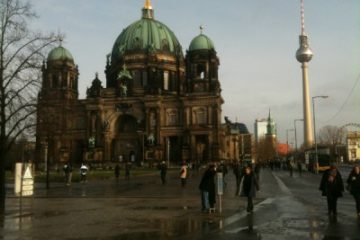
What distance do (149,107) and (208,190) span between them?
3172 inches

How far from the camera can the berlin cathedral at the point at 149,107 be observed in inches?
3757

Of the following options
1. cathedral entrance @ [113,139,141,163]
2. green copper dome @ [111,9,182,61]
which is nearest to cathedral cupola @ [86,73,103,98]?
green copper dome @ [111,9,182,61]

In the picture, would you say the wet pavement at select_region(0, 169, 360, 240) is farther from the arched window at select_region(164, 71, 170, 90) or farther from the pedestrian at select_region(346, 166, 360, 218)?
the arched window at select_region(164, 71, 170, 90)

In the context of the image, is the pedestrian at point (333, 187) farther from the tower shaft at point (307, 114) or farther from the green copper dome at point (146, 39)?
the tower shaft at point (307, 114)

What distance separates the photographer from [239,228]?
558 inches

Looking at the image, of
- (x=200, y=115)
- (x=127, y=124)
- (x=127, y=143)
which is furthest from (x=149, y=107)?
(x=200, y=115)

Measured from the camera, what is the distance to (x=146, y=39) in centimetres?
10688

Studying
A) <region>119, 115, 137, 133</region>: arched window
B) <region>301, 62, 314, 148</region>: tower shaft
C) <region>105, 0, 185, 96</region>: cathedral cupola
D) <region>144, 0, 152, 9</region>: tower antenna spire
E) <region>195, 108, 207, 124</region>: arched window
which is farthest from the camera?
<region>301, 62, 314, 148</region>: tower shaft

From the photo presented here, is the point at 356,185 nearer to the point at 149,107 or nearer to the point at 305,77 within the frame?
the point at 149,107

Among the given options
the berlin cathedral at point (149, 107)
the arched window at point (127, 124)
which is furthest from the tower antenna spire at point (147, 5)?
the arched window at point (127, 124)

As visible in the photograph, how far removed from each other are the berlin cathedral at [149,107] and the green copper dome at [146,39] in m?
0.23

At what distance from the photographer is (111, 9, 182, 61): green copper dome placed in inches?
4188

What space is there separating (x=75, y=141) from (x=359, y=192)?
3599 inches

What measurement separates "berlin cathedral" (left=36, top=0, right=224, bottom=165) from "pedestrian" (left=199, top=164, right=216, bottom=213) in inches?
2958
